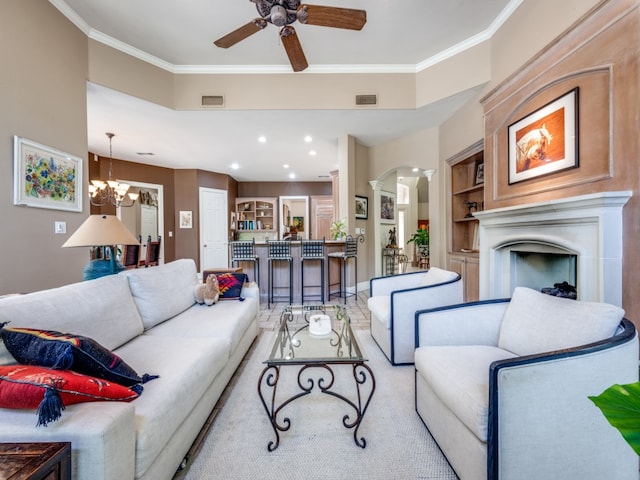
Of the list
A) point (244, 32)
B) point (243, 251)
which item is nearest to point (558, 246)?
point (244, 32)

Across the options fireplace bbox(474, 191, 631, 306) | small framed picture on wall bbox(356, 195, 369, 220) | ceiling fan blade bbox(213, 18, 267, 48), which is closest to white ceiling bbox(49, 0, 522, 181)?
ceiling fan blade bbox(213, 18, 267, 48)

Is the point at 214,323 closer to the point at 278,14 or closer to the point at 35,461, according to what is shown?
the point at 35,461

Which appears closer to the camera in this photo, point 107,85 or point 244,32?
point 244,32

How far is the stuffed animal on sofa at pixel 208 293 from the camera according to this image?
262 cm

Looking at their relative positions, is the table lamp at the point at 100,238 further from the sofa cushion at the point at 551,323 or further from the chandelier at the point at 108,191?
the chandelier at the point at 108,191

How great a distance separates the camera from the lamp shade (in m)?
2.00

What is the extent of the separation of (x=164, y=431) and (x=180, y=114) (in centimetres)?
406

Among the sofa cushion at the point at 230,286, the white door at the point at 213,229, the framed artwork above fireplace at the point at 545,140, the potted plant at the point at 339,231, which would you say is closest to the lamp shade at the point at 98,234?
the sofa cushion at the point at 230,286

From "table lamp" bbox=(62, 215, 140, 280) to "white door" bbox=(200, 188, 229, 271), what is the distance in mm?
5116

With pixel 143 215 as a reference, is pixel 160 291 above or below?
below

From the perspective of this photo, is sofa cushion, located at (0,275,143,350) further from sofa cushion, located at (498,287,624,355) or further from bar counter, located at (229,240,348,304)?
bar counter, located at (229,240,348,304)

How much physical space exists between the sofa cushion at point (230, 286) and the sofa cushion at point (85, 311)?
35.4 inches

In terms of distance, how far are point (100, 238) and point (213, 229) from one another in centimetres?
559

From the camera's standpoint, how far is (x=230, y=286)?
9.27 ft
